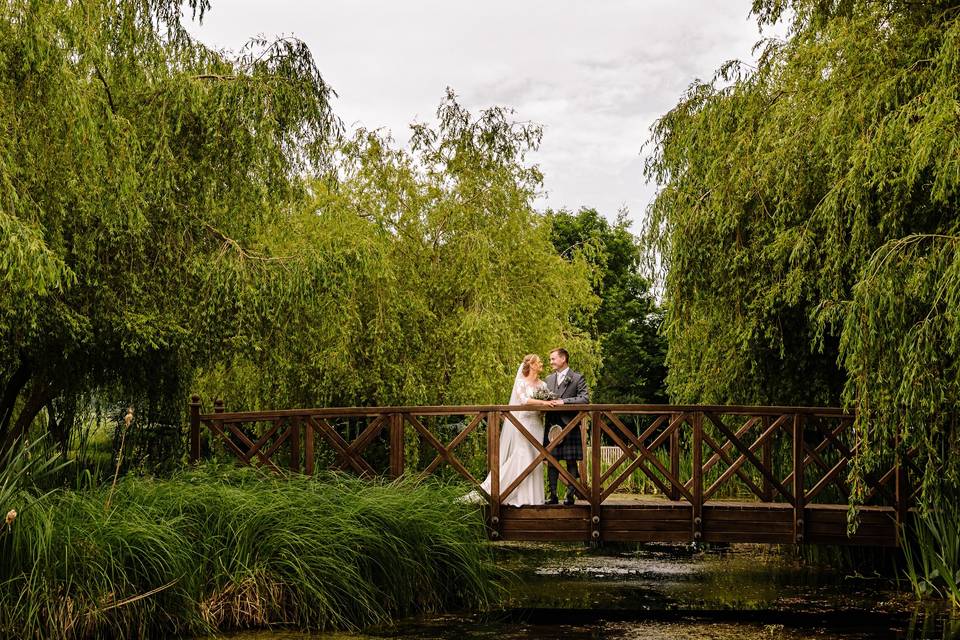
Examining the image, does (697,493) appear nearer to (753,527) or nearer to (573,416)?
(753,527)

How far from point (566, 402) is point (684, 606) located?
85.0 inches

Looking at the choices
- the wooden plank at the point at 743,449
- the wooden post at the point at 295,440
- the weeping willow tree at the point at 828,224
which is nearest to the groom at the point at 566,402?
the wooden plank at the point at 743,449

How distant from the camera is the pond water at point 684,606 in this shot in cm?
871

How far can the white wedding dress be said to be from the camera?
1088 cm

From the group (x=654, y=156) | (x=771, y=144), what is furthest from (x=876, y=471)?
(x=654, y=156)

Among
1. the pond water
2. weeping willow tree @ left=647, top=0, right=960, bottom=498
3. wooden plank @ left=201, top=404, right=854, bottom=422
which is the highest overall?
weeping willow tree @ left=647, top=0, right=960, bottom=498

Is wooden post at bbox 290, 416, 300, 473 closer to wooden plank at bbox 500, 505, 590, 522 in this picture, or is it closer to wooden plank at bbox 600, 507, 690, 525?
wooden plank at bbox 500, 505, 590, 522

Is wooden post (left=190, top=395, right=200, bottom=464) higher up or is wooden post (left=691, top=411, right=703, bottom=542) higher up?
wooden post (left=190, top=395, right=200, bottom=464)

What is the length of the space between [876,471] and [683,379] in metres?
2.56

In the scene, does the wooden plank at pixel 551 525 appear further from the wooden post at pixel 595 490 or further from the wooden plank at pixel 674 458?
the wooden plank at pixel 674 458

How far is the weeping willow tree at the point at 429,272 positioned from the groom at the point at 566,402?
2612mm

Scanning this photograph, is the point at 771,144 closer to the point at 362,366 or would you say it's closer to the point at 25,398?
the point at 362,366

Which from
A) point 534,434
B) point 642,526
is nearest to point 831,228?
point 642,526

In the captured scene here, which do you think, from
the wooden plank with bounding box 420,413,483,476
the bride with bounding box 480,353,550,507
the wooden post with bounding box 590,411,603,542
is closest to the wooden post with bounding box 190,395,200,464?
the wooden plank with bounding box 420,413,483,476
